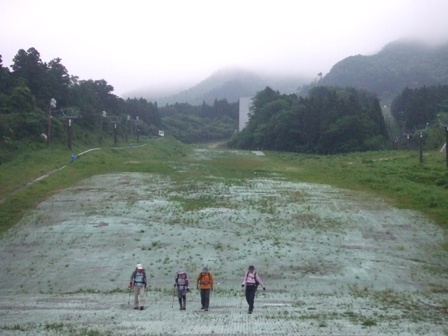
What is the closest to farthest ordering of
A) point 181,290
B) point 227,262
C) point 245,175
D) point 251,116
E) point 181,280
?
1. point 181,290
2. point 181,280
3. point 227,262
4. point 245,175
5. point 251,116

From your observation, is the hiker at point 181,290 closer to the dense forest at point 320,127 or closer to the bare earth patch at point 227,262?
the bare earth patch at point 227,262

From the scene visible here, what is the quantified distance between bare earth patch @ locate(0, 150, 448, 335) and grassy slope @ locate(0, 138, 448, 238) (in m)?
1.61

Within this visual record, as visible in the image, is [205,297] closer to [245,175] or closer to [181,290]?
[181,290]

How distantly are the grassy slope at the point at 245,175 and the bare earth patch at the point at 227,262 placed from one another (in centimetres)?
161

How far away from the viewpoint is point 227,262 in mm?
23844

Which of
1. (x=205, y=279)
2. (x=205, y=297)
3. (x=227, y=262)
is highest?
(x=205, y=279)

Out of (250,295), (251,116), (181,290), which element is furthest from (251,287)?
(251,116)

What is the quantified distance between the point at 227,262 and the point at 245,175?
27.4m

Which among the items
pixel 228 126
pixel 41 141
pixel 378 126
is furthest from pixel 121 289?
pixel 228 126

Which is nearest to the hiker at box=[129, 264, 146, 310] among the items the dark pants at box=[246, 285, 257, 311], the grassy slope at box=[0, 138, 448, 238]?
the dark pants at box=[246, 285, 257, 311]

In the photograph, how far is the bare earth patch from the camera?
49.2 feet

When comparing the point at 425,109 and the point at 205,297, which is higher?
the point at 425,109

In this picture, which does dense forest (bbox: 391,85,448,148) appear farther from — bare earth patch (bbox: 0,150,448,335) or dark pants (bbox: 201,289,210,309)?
dark pants (bbox: 201,289,210,309)

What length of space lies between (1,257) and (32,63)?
57402 mm
